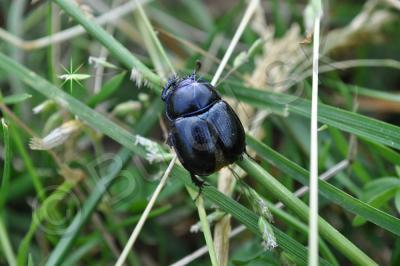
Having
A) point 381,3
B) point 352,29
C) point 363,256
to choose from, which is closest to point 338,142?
A: point 363,256

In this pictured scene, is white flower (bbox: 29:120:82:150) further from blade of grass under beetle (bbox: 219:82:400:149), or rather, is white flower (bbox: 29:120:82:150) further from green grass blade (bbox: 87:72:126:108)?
blade of grass under beetle (bbox: 219:82:400:149)

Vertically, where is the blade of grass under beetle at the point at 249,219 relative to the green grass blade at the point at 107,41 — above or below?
below

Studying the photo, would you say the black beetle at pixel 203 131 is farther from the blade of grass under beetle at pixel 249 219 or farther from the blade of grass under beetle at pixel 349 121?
the blade of grass under beetle at pixel 349 121

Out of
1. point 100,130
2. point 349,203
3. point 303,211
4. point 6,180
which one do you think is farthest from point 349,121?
point 6,180

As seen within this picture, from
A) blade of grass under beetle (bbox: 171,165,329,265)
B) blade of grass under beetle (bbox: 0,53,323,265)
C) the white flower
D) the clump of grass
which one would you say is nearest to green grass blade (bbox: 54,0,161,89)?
the clump of grass

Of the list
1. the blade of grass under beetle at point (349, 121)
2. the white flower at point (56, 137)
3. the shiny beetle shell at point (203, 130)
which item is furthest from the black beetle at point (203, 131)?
the white flower at point (56, 137)

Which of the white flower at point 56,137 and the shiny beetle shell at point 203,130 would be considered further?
the white flower at point 56,137

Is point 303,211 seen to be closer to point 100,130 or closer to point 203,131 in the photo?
point 203,131
